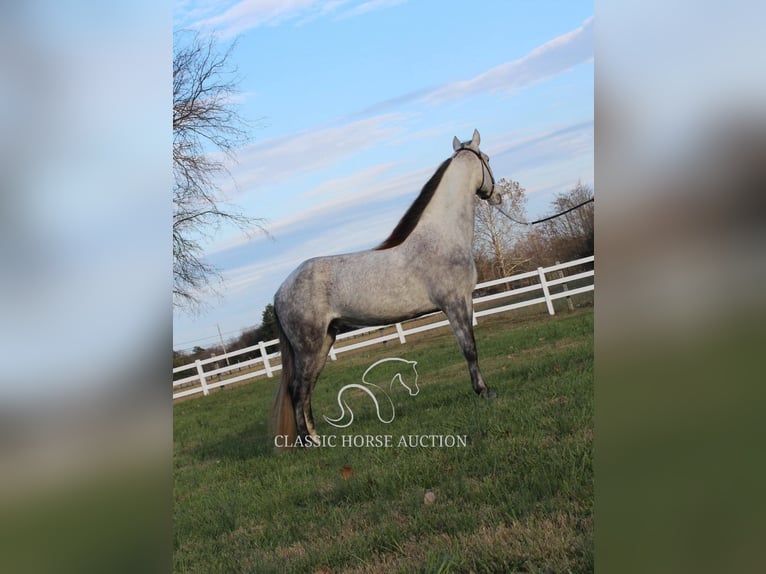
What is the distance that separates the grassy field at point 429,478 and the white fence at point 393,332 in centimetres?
6

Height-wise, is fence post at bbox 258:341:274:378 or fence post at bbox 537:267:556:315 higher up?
fence post at bbox 537:267:556:315

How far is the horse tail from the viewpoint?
13.5 feet

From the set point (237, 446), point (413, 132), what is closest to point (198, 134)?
point (413, 132)

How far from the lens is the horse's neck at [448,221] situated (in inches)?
152

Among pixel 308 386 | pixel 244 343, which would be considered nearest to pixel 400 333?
pixel 308 386

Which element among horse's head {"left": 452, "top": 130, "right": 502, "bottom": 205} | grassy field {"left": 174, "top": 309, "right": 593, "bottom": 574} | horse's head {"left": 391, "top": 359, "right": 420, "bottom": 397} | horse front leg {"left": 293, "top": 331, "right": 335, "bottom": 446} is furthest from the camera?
horse front leg {"left": 293, "top": 331, "right": 335, "bottom": 446}

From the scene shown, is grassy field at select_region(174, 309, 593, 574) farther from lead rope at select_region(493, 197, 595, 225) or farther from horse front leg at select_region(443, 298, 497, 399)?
lead rope at select_region(493, 197, 595, 225)

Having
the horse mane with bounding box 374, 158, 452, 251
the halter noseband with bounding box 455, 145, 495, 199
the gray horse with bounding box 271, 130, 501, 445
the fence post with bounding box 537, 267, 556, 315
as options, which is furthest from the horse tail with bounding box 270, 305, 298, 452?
the fence post with bounding box 537, 267, 556, 315

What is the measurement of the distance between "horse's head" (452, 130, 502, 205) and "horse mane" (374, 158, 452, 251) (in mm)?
139

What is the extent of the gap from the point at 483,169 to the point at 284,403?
66.3 inches

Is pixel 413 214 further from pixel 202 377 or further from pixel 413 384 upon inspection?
pixel 202 377

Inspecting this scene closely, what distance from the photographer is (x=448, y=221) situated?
389 centimetres
